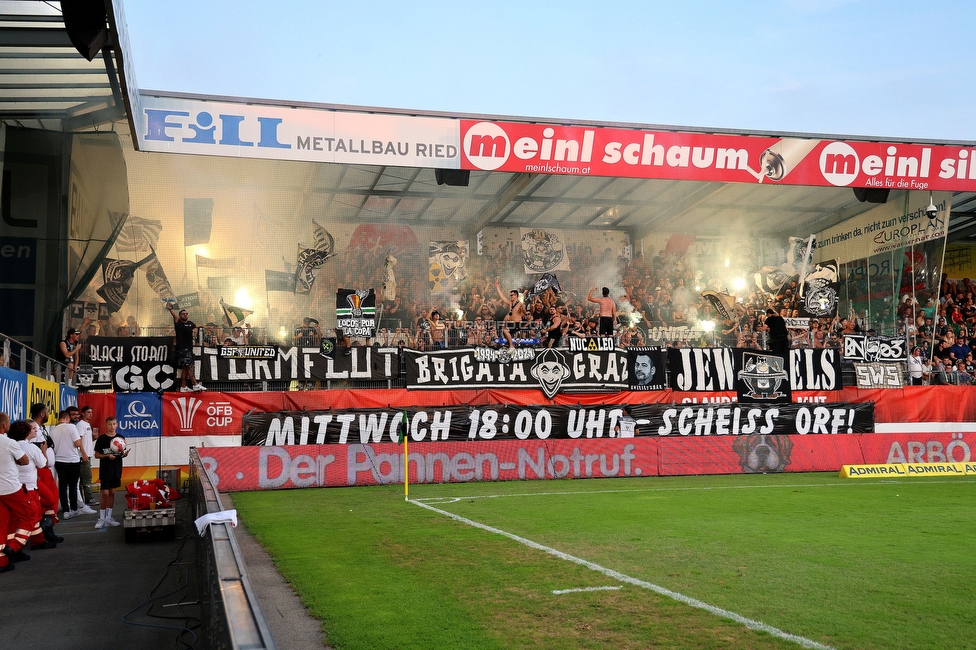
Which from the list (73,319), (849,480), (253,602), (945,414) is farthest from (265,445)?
(945,414)

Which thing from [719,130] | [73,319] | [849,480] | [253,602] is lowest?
[849,480]

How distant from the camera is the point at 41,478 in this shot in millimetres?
12375

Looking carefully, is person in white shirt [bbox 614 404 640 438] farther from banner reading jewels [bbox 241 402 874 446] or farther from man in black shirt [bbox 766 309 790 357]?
man in black shirt [bbox 766 309 790 357]

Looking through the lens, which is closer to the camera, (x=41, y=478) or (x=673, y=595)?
(x=673, y=595)

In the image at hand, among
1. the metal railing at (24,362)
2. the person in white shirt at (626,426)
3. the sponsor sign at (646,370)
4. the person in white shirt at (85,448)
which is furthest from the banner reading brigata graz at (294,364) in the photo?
the sponsor sign at (646,370)

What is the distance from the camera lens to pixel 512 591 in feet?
24.8

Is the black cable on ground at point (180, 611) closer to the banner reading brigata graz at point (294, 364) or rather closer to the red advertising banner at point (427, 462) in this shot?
the red advertising banner at point (427, 462)

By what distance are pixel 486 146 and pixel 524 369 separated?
7.32 metres

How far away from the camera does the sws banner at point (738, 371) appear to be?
25422 millimetres

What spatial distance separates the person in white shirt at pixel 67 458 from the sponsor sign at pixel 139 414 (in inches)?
245

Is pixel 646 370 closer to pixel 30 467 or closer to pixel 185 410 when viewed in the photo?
pixel 185 410

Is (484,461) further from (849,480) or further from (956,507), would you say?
(956,507)

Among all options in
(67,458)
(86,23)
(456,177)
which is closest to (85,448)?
(67,458)

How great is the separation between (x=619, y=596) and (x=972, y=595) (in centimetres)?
304
